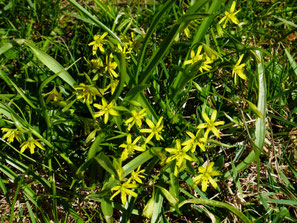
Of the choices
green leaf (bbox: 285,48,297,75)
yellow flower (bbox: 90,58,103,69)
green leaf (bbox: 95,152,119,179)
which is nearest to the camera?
green leaf (bbox: 95,152,119,179)

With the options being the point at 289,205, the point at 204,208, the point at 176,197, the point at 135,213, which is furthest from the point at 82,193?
the point at 289,205

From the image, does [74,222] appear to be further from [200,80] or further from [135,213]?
[200,80]

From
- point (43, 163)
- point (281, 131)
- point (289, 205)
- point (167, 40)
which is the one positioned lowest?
point (289, 205)

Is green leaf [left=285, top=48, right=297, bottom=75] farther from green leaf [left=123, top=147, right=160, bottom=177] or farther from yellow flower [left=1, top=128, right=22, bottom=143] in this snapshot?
yellow flower [left=1, top=128, right=22, bottom=143]

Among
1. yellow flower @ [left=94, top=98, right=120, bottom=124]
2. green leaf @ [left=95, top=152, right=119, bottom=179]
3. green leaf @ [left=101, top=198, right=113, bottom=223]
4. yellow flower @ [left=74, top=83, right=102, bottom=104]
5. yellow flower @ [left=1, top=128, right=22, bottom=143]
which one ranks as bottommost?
green leaf @ [left=101, top=198, right=113, bottom=223]

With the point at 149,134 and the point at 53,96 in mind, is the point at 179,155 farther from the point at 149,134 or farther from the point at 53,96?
the point at 53,96

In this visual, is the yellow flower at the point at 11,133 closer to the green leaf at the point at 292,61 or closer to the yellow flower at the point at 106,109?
the yellow flower at the point at 106,109

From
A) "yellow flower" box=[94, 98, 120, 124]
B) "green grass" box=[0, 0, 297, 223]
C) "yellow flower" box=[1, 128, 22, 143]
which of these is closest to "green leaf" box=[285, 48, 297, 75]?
"green grass" box=[0, 0, 297, 223]

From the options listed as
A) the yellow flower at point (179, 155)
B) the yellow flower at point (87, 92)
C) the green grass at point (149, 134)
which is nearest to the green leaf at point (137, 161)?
the green grass at point (149, 134)
